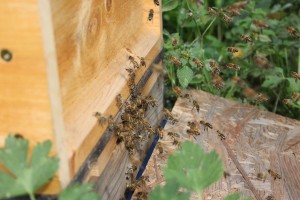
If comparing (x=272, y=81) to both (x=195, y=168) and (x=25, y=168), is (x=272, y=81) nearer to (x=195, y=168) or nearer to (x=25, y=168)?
(x=195, y=168)

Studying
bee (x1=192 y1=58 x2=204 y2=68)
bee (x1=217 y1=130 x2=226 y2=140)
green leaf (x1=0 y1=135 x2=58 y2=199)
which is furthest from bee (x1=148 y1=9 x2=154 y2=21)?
green leaf (x1=0 y1=135 x2=58 y2=199)

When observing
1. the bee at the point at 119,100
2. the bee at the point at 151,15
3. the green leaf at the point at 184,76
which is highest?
the bee at the point at 151,15

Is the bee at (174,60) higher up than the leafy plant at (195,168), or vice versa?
the leafy plant at (195,168)

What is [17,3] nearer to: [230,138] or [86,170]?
[86,170]

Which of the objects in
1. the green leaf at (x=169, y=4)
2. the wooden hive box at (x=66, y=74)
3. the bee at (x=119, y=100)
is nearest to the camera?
the wooden hive box at (x=66, y=74)

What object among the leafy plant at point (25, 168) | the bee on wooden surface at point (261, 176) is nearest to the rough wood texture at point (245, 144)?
the bee on wooden surface at point (261, 176)

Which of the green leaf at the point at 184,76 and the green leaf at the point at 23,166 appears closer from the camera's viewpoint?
the green leaf at the point at 23,166

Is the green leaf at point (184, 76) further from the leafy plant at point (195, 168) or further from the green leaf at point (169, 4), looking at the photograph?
the leafy plant at point (195, 168)

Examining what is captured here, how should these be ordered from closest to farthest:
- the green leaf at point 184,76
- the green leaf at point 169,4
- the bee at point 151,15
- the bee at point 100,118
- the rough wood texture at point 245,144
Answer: the bee at point 100,118, the rough wood texture at point 245,144, the bee at point 151,15, the green leaf at point 184,76, the green leaf at point 169,4
